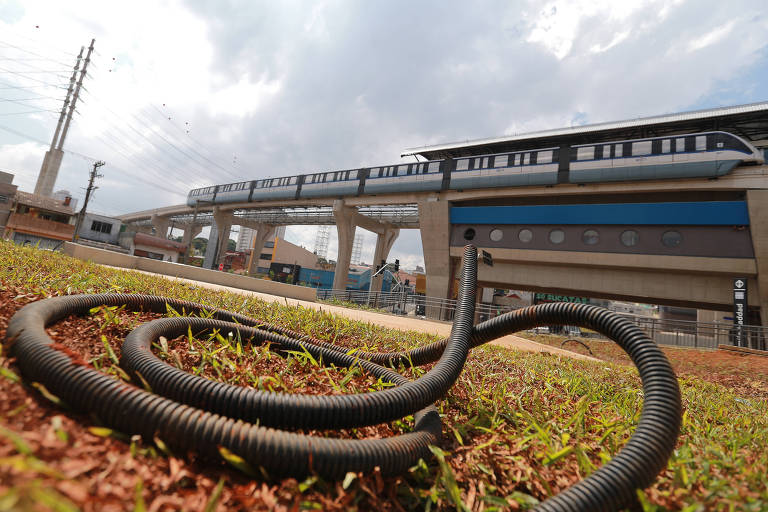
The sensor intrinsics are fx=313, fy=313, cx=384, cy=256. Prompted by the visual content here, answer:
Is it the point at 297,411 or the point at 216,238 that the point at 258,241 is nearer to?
the point at 216,238

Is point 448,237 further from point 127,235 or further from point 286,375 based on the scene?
point 127,235

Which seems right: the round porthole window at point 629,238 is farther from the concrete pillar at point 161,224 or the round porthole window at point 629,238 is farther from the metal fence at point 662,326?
the concrete pillar at point 161,224

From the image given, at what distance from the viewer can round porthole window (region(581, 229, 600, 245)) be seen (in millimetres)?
19712

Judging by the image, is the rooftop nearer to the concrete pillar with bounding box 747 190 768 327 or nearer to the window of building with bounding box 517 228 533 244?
the window of building with bounding box 517 228 533 244

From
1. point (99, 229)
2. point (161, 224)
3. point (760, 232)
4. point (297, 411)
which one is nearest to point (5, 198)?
point (99, 229)

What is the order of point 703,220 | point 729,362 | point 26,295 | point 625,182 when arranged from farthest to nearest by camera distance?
point 625,182, point 703,220, point 729,362, point 26,295

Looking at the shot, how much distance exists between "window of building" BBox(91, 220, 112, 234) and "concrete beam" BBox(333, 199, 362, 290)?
38710 millimetres

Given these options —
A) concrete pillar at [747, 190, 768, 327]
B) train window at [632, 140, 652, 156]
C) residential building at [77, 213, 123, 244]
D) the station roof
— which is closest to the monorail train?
train window at [632, 140, 652, 156]

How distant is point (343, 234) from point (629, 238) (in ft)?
71.5

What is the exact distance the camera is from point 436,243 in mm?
25031

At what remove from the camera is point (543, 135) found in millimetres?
21859

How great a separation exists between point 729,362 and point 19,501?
14.9 metres

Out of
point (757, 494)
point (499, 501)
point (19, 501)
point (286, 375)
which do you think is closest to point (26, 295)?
point (286, 375)

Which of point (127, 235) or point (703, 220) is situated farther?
point (127, 235)
